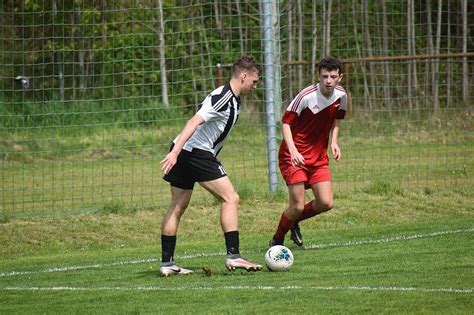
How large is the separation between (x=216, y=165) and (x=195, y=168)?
202mm

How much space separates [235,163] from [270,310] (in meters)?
12.5

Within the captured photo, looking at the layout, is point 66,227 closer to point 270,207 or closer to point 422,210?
point 270,207

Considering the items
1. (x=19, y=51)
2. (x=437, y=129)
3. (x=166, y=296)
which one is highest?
(x=19, y=51)

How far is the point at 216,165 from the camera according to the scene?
9.89 m

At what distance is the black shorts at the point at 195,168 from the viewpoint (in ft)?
32.2

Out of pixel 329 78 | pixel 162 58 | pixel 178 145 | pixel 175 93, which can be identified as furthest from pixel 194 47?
pixel 178 145

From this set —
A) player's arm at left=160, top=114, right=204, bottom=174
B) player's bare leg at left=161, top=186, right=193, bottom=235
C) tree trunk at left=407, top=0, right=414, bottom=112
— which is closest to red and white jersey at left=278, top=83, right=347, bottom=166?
player's bare leg at left=161, top=186, right=193, bottom=235

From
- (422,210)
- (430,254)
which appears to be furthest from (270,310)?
(422,210)

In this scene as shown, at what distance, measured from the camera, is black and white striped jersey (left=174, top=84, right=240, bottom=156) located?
31.8 feet

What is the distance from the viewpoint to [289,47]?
21.6 metres

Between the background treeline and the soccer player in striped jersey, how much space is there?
19.0ft

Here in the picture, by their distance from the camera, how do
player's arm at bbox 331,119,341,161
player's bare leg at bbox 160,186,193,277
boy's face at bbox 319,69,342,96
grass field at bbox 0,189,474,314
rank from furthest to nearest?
player's arm at bbox 331,119,341,161, boy's face at bbox 319,69,342,96, player's bare leg at bbox 160,186,193,277, grass field at bbox 0,189,474,314

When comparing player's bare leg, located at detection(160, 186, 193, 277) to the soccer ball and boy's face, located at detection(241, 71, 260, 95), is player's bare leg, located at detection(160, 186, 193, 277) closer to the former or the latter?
the soccer ball

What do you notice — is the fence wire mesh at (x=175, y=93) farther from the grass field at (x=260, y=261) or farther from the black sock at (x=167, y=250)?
the black sock at (x=167, y=250)
